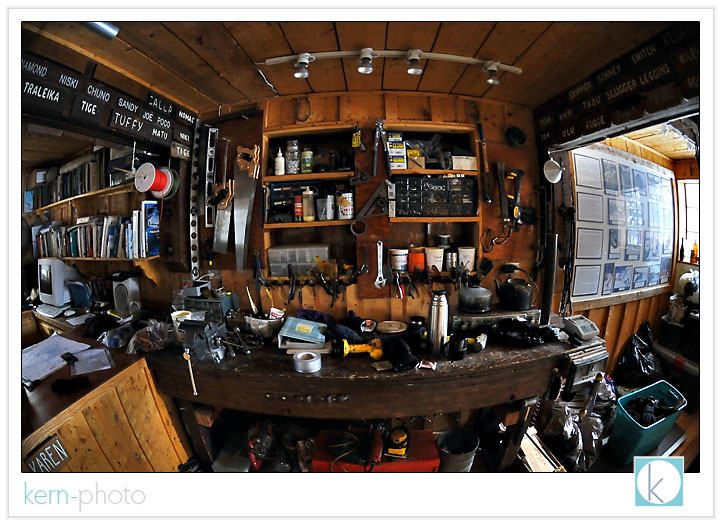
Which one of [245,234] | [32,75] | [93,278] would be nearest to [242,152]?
[245,234]

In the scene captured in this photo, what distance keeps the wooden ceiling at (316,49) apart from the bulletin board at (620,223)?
52 cm

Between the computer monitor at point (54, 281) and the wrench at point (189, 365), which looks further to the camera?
the computer monitor at point (54, 281)

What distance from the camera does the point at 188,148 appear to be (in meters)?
1.31

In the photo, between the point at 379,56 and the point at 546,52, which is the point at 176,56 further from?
the point at 546,52

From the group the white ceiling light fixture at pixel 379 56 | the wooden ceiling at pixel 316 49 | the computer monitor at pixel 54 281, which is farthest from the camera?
the computer monitor at pixel 54 281

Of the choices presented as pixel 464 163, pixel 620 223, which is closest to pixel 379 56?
pixel 464 163

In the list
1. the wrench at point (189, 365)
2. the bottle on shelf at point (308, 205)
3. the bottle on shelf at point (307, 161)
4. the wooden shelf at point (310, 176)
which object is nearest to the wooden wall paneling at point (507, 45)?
the wooden shelf at point (310, 176)

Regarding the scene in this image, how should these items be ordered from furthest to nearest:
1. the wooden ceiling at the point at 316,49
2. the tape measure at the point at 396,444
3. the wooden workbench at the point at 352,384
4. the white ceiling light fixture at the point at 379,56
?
the tape measure at the point at 396,444 → the wooden workbench at the point at 352,384 → the white ceiling light fixture at the point at 379,56 → the wooden ceiling at the point at 316,49

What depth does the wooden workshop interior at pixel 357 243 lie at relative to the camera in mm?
913

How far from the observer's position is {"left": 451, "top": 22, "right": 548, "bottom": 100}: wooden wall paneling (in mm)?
871

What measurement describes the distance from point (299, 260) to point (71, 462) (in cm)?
118

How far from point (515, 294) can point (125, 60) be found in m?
2.26

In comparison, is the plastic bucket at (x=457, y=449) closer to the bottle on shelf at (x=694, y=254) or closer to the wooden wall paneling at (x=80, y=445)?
the bottle on shelf at (x=694, y=254)
